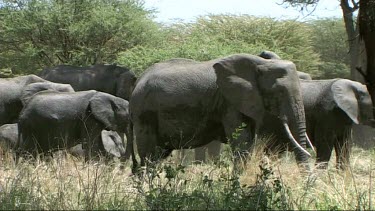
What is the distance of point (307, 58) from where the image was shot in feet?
105

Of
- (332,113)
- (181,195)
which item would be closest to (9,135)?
(332,113)

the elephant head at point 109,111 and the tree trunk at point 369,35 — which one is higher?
the tree trunk at point 369,35

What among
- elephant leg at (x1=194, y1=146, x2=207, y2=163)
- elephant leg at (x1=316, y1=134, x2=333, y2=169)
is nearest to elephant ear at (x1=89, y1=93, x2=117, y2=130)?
elephant leg at (x1=194, y1=146, x2=207, y2=163)

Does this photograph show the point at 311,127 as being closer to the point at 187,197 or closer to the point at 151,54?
the point at 187,197

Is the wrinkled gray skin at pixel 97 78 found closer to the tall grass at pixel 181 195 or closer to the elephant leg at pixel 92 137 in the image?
the elephant leg at pixel 92 137

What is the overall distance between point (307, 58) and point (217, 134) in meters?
22.2

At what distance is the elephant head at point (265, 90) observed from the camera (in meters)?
9.67

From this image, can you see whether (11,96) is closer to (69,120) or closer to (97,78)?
(69,120)

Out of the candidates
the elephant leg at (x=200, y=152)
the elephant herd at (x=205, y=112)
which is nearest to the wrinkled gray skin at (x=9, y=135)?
the elephant herd at (x=205, y=112)

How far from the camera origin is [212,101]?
10.1 m

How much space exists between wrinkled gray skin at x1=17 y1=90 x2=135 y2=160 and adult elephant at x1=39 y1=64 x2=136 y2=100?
20.8ft

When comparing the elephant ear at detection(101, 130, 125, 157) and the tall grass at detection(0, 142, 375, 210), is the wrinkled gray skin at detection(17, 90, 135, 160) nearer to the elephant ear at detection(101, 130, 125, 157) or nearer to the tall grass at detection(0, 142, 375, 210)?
the elephant ear at detection(101, 130, 125, 157)

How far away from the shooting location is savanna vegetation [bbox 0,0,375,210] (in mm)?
6523

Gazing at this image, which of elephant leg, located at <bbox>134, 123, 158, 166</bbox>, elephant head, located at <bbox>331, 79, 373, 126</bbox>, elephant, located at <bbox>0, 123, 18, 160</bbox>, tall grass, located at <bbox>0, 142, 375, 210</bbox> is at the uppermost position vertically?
tall grass, located at <bbox>0, 142, 375, 210</bbox>
